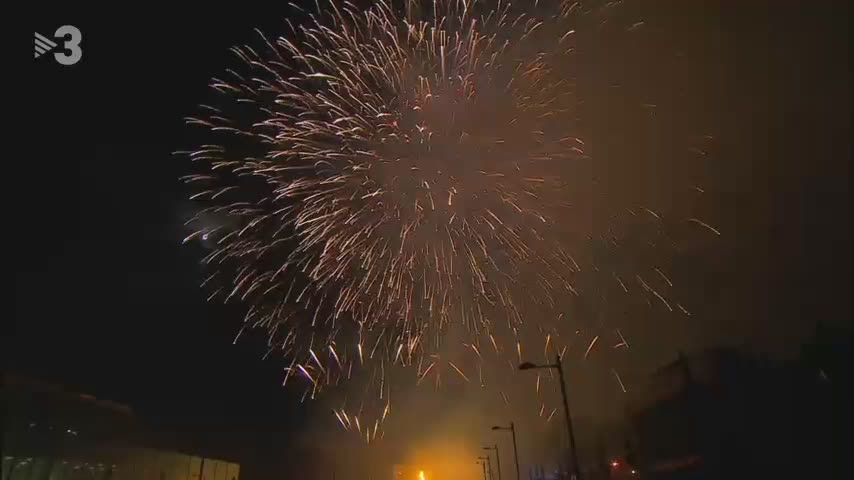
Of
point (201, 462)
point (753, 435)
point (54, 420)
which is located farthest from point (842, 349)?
point (201, 462)

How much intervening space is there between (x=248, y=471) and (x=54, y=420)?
41475 mm

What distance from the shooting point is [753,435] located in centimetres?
4728

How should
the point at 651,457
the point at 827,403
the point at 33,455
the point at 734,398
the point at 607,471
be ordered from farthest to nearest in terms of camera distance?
the point at 607,471, the point at 651,457, the point at 734,398, the point at 827,403, the point at 33,455

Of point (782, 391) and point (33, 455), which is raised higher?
point (782, 391)

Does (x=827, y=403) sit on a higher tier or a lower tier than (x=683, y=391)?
lower

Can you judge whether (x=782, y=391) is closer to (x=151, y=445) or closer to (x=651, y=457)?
(x=651, y=457)

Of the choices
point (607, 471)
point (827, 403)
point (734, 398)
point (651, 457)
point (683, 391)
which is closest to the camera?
point (827, 403)

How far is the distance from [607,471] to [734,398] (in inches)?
944

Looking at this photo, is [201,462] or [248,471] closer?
[201,462]

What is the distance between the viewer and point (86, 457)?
42281 mm

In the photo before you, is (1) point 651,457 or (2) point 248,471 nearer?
(1) point 651,457

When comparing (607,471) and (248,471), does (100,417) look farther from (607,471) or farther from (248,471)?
(607,471)

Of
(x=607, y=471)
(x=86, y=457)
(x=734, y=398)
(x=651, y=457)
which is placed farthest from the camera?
(x=607, y=471)

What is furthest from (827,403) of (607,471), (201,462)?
(201,462)
